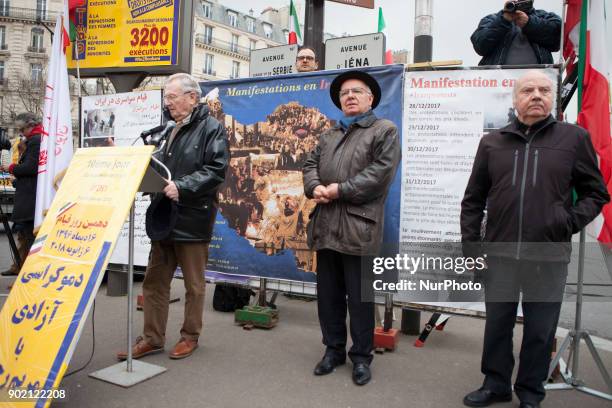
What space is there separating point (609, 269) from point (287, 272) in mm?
2467

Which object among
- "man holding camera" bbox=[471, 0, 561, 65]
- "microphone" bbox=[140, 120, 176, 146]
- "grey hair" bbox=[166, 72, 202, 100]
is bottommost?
"microphone" bbox=[140, 120, 176, 146]

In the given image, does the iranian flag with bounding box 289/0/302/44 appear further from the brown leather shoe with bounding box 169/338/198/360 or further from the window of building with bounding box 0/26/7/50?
the window of building with bounding box 0/26/7/50

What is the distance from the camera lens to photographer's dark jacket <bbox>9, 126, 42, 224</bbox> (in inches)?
226

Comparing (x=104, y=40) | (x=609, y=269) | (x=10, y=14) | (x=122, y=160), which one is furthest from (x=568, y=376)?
(x=10, y=14)

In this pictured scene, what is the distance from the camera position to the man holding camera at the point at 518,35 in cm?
375

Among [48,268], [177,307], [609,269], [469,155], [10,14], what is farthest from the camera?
[10,14]

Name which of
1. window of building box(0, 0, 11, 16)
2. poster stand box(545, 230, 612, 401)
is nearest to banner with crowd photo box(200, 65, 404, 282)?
poster stand box(545, 230, 612, 401)

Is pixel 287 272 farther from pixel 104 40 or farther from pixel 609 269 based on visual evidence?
pixel 104 40

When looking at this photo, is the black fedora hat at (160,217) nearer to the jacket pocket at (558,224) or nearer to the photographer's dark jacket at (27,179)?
the jacket pocket at (558,224)

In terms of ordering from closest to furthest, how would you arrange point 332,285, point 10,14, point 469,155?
point 332,285, point 469,155, point 10,14

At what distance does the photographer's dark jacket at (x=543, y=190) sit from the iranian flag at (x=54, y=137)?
380 cm

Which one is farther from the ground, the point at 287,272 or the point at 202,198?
the point at 202,198

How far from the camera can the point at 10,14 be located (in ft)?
158

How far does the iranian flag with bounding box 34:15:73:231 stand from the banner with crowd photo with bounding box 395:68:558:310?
10.2 feet
